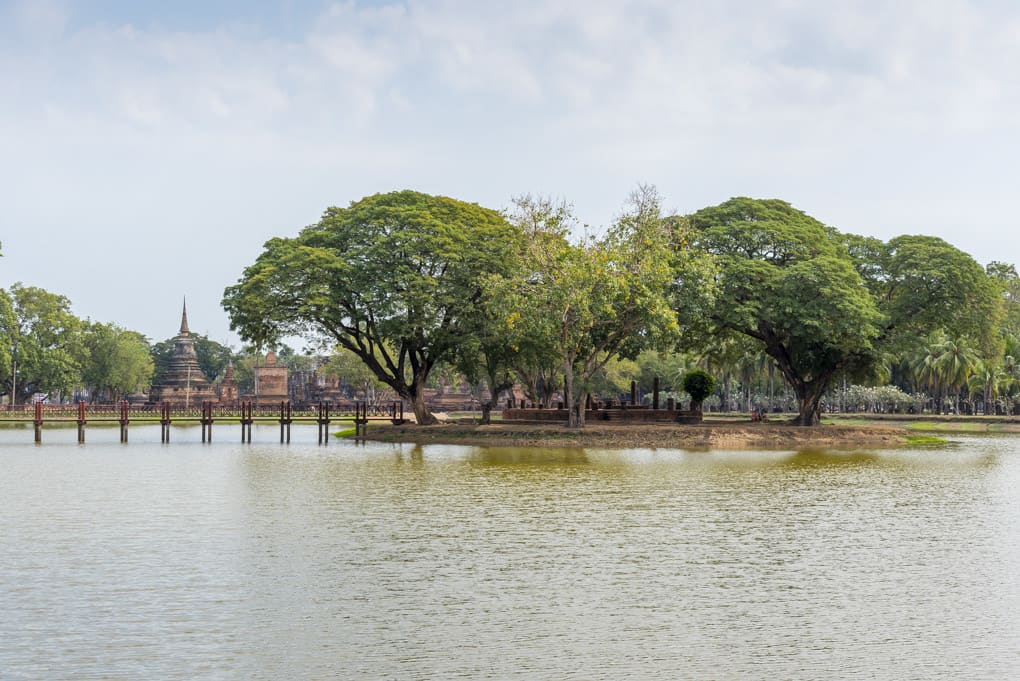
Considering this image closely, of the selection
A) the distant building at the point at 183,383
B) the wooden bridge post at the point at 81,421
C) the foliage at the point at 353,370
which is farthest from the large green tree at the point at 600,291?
the distant building at the point at 183,383

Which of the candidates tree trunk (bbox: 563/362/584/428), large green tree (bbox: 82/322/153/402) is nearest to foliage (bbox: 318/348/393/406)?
large green tree (bbox: 82/322/153/402)

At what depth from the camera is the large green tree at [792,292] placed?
48.8 meters

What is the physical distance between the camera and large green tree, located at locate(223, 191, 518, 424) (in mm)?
50062

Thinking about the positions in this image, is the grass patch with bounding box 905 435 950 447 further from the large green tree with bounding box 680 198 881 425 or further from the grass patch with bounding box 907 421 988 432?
the grass patch with bounding box 907 421 988 432

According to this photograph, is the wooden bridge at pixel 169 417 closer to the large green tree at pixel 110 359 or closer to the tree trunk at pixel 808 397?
the tree trunk at pixel 808 397

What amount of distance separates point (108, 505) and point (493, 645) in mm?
16147

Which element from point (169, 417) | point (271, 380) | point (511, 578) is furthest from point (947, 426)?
point (511, 578)

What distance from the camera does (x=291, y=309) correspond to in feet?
170

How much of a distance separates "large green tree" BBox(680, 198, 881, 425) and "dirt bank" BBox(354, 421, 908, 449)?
4458 mm

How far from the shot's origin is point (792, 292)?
49688 millimetres

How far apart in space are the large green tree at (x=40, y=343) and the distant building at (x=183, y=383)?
44.0ft

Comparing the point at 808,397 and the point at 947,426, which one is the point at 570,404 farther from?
the point at 947,426

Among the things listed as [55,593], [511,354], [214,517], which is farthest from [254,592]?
[511,354]

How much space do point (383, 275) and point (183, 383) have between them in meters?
60.7
